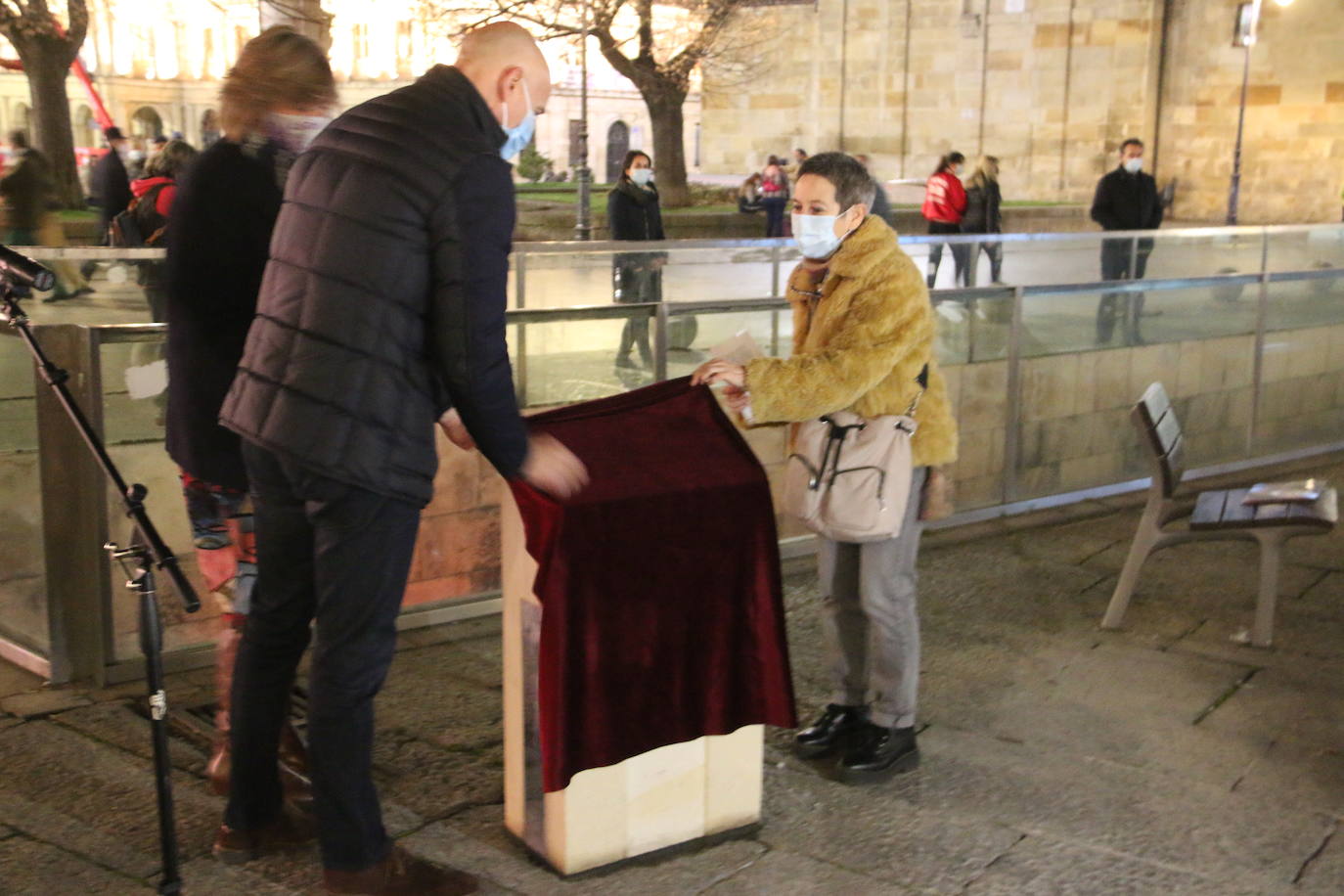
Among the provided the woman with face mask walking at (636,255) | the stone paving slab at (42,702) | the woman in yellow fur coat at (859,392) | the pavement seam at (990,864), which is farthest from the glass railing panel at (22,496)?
the pavement seam at (990,864)

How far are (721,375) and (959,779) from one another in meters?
1.43

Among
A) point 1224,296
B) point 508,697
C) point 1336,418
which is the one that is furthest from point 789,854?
point 1336,418

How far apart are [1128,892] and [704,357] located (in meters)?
3.15

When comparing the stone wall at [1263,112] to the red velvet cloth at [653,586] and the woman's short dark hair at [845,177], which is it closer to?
the woman's short dark hair at [845,177]

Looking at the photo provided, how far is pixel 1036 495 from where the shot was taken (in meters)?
7.88

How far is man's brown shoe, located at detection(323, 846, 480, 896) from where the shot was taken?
3.22 m

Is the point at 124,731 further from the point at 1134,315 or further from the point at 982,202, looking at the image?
the point at 982,202

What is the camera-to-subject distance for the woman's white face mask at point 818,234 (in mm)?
3836

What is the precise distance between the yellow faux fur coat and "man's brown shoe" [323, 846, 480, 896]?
1.36m

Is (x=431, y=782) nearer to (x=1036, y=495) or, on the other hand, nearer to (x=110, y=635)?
(x=110, y=635)

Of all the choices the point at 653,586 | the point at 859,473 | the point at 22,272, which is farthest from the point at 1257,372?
the point at 22,272

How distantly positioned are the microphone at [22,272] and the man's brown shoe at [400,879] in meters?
1.47

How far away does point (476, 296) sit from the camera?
2951 millimetres

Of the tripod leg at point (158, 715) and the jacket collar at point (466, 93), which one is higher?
the jacket collar at point (466, 93)
